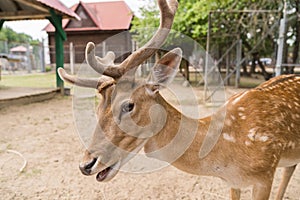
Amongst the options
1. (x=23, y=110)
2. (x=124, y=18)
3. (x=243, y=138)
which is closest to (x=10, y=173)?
(x=243, y=138)

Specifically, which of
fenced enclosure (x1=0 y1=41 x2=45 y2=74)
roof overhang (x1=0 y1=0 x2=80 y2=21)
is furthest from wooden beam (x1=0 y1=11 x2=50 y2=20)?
fenced enclosure (x1=0 y1=41 x2=45 y2=74)

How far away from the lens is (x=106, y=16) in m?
23.9

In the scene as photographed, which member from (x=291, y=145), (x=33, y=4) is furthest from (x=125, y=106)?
(x=33, y=4)

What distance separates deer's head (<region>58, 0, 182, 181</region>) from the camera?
162 cm

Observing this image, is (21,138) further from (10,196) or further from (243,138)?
(243,138)

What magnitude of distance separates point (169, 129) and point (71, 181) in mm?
1715

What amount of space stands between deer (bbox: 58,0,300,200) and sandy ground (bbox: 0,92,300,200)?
1029 mm

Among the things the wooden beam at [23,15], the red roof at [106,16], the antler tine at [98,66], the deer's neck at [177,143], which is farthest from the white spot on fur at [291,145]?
the red roof at [106,16]

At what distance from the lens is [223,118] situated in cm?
198

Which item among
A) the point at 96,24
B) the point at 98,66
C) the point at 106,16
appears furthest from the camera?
the point at 106,16

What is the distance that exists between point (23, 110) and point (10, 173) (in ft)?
11.9

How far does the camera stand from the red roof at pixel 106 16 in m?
22.3

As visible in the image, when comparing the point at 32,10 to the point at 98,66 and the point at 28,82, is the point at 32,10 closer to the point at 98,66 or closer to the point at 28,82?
the point at 28,82

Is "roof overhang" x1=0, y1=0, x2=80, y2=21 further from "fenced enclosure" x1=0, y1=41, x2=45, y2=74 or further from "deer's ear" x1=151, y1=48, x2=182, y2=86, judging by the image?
"fenced enclosure" x1=0, y1=41, x2=45, y2=74
